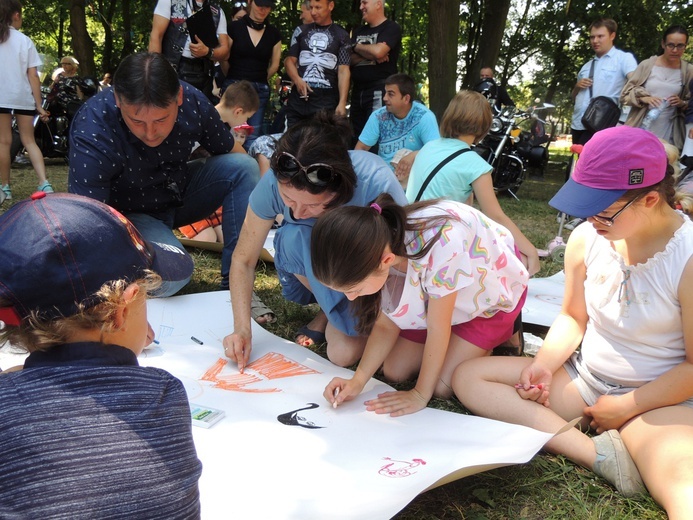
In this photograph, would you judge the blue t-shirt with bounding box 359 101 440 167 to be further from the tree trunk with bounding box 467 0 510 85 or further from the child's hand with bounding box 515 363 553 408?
the tree trunk with bounding box 467 0 510 85

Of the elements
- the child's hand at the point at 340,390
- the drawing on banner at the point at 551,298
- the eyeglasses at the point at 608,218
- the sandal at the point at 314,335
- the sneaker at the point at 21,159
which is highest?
the eyeglasses at the point at 608,218

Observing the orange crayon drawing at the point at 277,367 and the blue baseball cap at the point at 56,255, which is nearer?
the blue baseball cap at the point at 56,255

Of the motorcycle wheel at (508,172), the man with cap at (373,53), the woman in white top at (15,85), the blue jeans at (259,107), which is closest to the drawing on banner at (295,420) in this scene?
the blue jeans at (259,107)

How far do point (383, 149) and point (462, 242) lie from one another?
2.38m

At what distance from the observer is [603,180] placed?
4.73ft

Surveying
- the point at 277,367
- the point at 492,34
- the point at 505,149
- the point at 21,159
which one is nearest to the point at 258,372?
the point at 277,367

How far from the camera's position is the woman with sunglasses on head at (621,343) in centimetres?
143

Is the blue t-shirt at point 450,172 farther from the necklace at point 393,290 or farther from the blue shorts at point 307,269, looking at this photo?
the necklace at point 393,290

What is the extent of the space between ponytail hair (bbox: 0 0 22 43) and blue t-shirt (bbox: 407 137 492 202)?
3.23 metres

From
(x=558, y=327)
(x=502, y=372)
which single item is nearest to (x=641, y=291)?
(x=558, y=327)

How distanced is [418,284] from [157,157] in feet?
4.54

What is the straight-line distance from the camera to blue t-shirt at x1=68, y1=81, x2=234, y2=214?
2.35m

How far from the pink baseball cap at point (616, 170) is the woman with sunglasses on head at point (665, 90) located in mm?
3591

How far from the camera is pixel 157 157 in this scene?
8.36 feet
